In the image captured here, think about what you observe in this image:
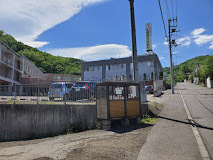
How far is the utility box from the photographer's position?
726 cm

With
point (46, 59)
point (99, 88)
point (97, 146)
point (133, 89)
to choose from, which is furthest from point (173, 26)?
point (46, 59)

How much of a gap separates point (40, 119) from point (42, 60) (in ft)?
252

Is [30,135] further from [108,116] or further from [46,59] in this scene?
[46,59]

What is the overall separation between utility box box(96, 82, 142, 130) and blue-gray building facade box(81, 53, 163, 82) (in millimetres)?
29865

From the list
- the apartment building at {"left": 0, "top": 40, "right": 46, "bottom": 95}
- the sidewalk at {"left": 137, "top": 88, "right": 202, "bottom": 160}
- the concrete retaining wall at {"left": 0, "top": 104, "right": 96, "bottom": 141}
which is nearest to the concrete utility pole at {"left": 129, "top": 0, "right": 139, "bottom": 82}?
the concrete retaining wall at {"left": 0, "top": 104, "right": 96, "bottom": 141}

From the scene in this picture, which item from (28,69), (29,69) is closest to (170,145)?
(28,69)

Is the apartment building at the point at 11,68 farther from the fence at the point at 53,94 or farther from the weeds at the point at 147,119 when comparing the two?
the weeds at the point at 147,119

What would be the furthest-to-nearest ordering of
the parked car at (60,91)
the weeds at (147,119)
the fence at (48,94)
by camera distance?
1. the parked car at (60,91)
2. the fence at (48,94)
3. the weeds at (147,119)

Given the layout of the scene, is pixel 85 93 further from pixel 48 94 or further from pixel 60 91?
pixel 48 94

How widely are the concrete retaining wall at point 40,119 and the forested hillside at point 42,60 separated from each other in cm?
6655

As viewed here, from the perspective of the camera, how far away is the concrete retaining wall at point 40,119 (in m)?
9.04

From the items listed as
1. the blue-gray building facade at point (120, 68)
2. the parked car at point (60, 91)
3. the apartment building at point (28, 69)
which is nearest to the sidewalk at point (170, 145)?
the parked car at point (60, 91)

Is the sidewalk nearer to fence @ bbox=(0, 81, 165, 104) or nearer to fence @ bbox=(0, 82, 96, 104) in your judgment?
fence @ bbox=(0, 81, 165, 104)

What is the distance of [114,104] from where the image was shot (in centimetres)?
737
